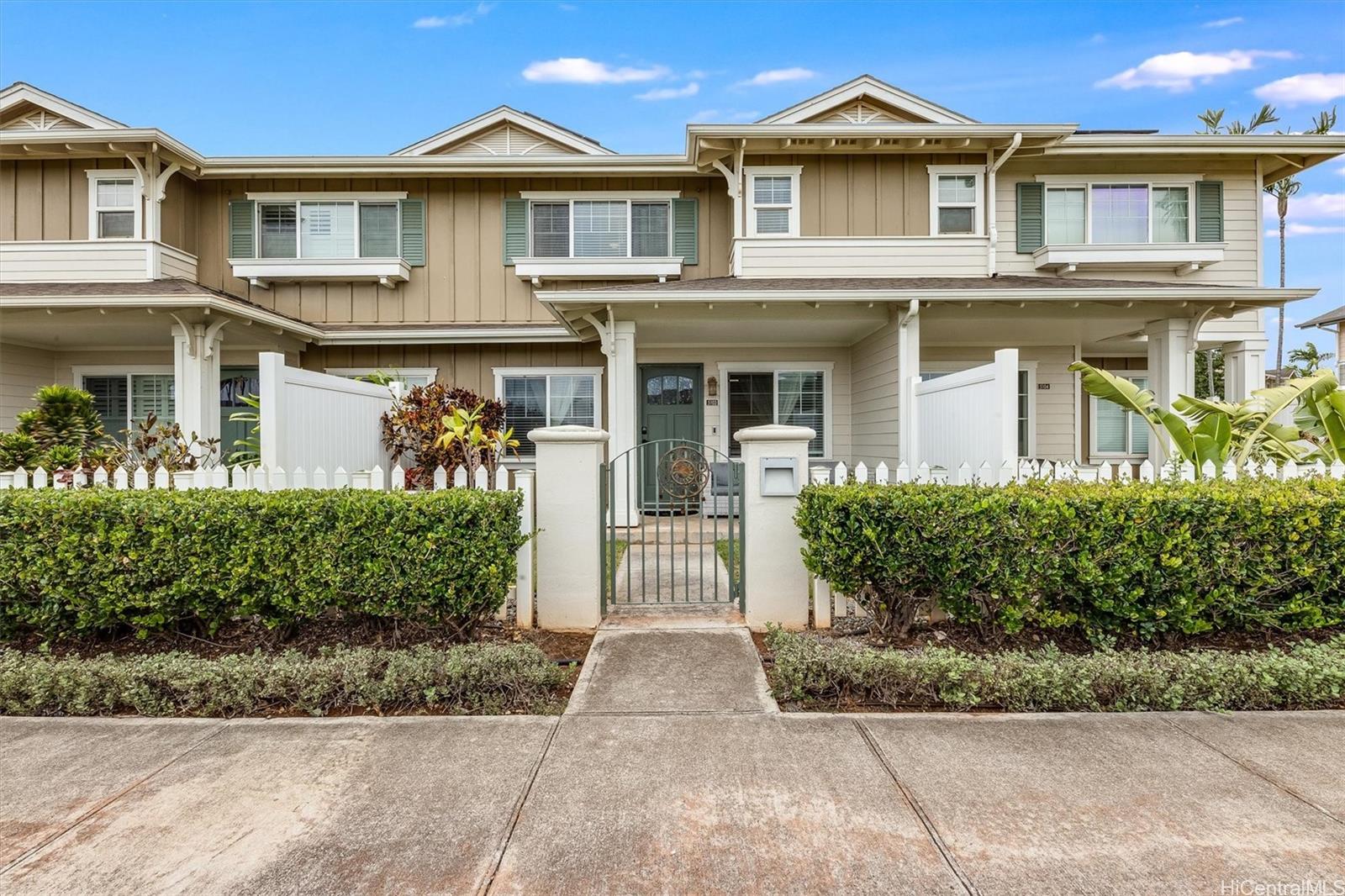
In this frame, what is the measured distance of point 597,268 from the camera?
1063 centimetres

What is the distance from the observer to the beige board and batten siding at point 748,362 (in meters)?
10.6

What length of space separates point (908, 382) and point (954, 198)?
12.6ft

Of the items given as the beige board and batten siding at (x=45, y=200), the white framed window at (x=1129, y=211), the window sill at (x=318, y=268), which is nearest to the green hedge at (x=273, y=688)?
the window sill at (x=318, y=268)

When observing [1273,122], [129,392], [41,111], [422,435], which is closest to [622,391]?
[422,435]

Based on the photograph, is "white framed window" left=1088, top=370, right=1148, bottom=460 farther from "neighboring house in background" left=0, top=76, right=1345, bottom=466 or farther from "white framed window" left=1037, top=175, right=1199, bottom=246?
"white framed window" left=1037, top=175, right=1199, bottom=246

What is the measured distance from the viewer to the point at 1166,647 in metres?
4.07

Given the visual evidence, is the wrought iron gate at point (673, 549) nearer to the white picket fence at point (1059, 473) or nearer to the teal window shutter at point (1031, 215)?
the white picket fence at point (1059, 473)

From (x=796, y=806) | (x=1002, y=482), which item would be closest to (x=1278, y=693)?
(x=1002, y=482)

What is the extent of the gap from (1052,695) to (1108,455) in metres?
9.21

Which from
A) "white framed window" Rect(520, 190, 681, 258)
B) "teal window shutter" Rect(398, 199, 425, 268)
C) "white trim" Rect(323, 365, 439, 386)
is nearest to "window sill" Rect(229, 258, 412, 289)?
"teal window shutter" Rect(398, 199, 425, 268)

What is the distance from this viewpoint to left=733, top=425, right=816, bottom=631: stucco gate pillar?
15.3ft

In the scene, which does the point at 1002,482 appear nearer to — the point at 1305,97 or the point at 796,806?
the point at 796,806

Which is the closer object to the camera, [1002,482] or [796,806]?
[796,806]

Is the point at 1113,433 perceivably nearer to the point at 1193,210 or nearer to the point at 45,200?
the point at 1193,210
